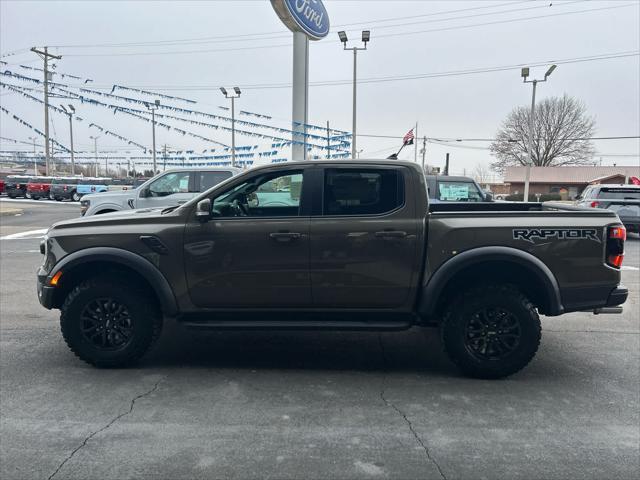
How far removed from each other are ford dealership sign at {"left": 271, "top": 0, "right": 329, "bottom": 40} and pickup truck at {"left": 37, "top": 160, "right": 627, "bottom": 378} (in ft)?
44.1

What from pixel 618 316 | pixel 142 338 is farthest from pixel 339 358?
pixel 618 316

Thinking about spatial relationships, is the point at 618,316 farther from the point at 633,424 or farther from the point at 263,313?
the point at 263,313

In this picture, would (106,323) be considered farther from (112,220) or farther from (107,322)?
(112,220)

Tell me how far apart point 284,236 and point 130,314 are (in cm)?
156

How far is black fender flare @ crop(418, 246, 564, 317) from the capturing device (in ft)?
13.6

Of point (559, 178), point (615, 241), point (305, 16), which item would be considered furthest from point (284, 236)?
point (559, 178)

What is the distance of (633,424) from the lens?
3.54 m

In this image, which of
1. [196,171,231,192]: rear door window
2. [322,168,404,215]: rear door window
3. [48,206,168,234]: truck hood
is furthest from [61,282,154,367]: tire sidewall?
[196,171,231,192]: rear door window

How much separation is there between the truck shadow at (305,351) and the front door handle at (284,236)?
4.05 ft

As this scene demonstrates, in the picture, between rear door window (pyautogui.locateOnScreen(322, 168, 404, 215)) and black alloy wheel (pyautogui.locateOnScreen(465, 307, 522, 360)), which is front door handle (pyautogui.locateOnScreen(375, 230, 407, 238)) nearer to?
rear door window (pyautogui.locateOnScreen(322, 168, 404, 215))

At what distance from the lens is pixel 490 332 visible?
4277 millimetres

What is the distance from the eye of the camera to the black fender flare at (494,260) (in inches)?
163

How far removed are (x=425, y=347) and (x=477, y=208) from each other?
1.57 meters

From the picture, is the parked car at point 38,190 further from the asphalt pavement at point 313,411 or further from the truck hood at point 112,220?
the truck hood at point 112,220
